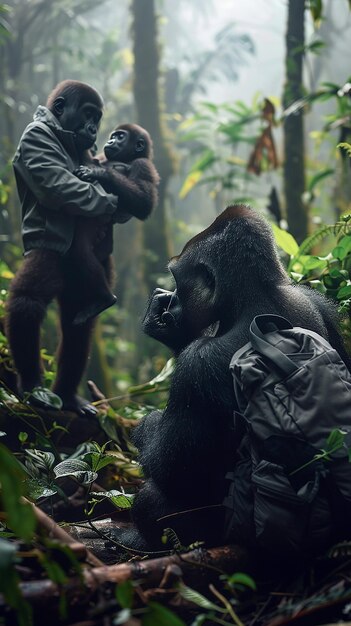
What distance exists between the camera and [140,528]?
271 centimetres

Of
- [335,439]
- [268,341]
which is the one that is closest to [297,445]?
[335,439]

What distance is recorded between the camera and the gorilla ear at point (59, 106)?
12.3 feet

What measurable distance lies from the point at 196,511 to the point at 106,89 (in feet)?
44.1

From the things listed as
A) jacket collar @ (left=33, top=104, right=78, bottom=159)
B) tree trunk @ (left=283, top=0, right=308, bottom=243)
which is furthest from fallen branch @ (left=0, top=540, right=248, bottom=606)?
tree trunk @ (left=283, top=0, right=308, bottom=243)

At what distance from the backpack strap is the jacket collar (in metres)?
1.91

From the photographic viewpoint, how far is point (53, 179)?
138 inches

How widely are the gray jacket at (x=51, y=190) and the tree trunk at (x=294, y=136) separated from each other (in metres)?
3.31

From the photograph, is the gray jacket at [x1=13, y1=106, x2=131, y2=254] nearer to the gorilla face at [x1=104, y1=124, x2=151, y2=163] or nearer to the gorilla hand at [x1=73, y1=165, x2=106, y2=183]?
the gorilla hand at [x1=73, y1=165, x2=106, y2=183]

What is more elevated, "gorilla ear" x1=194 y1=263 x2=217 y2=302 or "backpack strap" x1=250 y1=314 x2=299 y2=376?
"gorilla ear" x1=194 y1=263 x2=217 y2=302

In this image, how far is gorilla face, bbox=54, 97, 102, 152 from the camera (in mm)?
3723

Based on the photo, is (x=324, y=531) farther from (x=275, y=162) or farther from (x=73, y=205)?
(x=275, y=162)

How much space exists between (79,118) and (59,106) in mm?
158

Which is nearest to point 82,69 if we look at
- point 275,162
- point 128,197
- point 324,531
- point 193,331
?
point 275,162

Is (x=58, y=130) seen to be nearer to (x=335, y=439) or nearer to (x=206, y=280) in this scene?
(x=206, y=280)
